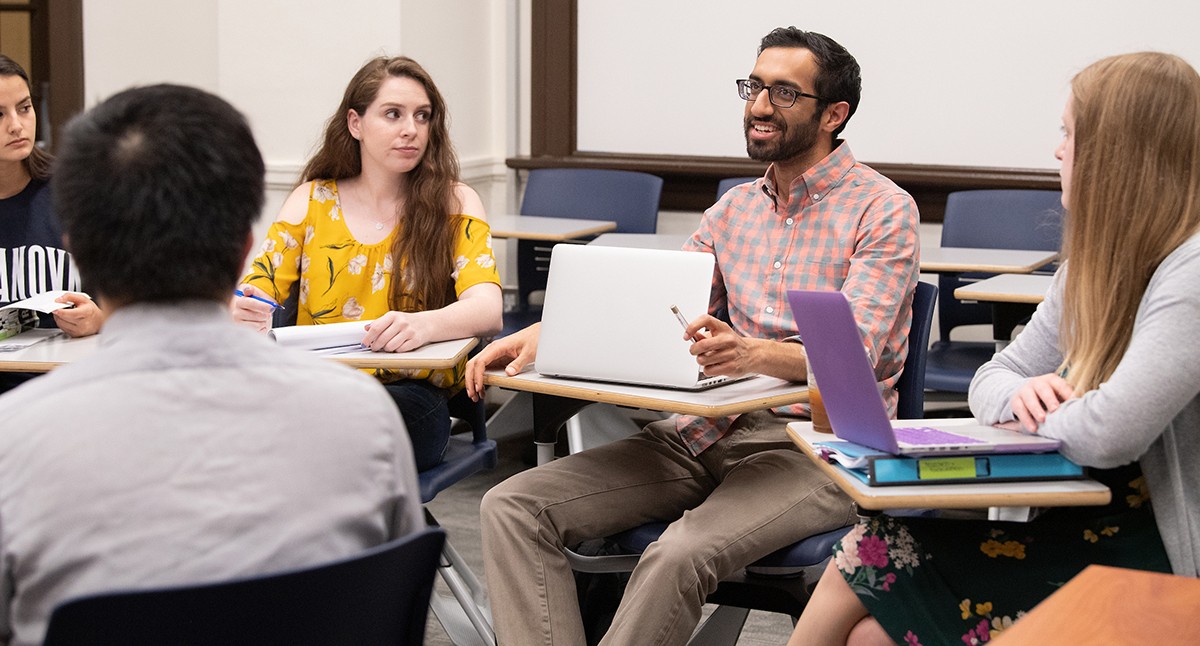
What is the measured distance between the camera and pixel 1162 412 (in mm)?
1614

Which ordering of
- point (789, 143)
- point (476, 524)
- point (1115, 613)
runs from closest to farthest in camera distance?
point (1115, 613) → point (789, 143) → point (476, 524)

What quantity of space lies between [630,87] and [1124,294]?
13.0ft

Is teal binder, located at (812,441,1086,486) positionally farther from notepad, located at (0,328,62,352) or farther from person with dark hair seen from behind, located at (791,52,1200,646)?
notepad, located at (0,328,62,352)

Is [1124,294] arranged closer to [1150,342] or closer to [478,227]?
[1150,342]

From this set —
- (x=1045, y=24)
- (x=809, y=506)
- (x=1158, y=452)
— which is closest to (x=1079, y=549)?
(x=1158, y=452)

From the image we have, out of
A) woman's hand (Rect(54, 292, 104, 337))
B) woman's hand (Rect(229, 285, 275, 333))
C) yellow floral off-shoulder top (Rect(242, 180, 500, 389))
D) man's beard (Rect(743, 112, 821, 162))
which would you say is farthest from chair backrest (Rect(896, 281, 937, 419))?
woman's hand (Rect(54, 292, 104, 337))

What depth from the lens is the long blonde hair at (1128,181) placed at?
5.65 ft

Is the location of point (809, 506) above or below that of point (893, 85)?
below

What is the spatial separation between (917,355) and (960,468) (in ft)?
2.55

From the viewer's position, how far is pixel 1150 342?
163cm

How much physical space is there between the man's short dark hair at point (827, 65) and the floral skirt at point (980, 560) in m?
1.03

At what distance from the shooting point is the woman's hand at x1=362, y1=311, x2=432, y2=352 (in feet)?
7.86

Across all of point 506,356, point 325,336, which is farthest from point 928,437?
point 325,336

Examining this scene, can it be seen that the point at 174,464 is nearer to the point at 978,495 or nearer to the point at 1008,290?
the point at 978,495
